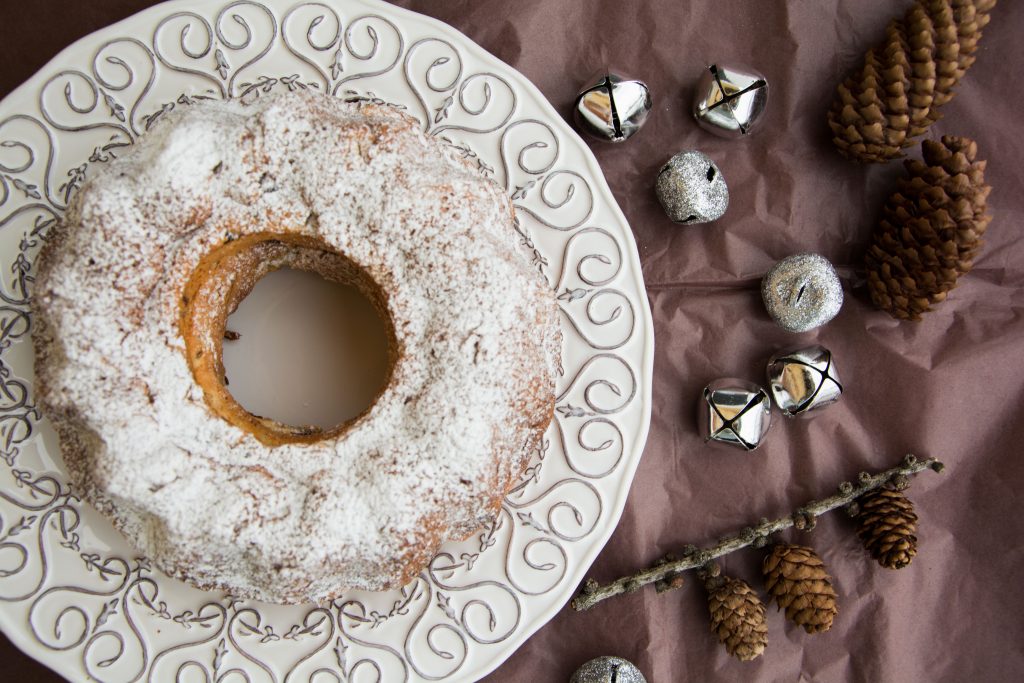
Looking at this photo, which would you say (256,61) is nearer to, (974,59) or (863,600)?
(974,59)

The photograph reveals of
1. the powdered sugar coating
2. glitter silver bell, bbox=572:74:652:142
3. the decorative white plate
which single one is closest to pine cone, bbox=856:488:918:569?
the decorative white plate

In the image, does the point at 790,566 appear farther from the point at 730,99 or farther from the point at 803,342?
the point at 730,99

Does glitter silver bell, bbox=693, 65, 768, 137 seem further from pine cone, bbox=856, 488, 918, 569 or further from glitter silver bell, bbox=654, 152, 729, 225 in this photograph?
pine cone, bbox=856, 488, 918, 569

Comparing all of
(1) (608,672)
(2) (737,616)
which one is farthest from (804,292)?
(1) (608,672)

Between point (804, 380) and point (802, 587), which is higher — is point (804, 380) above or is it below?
above

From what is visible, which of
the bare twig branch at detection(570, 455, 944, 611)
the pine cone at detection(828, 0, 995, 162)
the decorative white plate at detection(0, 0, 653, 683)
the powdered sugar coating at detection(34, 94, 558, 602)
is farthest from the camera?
the bare twig branch at detection(570, 455, 944, 611)

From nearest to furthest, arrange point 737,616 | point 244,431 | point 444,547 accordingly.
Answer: point 244,431 < point 444,547 < point 737,616

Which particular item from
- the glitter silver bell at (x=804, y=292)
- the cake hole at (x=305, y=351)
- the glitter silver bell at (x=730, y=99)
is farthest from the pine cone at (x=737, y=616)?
the glitter silver bell at (x=730, y=99)
